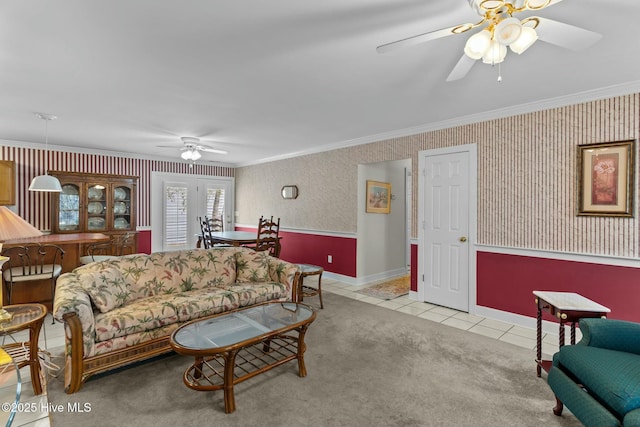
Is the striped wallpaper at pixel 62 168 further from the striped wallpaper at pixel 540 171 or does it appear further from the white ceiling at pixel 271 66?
the striped wallpaper at pixel 540 171

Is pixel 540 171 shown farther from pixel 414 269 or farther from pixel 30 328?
pixel 30 328

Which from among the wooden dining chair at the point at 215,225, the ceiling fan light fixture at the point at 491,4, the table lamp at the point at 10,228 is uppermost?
the ceiling fan light fixture at the point at 491,4

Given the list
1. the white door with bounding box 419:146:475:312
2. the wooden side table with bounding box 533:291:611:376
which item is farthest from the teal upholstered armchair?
the white door with bounding box 419:146:475:312

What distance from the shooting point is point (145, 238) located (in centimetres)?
666

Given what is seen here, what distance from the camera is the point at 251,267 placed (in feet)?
12.1

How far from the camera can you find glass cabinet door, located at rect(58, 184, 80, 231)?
5368 millimetres

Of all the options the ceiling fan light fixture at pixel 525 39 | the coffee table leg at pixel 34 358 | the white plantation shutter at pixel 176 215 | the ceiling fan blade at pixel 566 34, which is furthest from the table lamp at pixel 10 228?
the white plantation shutter at pixel 176 215

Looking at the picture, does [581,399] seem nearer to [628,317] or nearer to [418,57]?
[628,317]

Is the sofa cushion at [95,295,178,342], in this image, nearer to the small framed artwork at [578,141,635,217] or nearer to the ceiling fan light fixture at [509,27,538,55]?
the ceiling fan light fixture at [509,27,538,55]

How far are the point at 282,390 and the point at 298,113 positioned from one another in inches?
115

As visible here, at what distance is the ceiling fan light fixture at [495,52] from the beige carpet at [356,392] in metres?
2.13

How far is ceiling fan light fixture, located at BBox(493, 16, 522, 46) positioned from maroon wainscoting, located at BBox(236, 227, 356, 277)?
156 inches

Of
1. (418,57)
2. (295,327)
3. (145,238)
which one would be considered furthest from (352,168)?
(145,238)

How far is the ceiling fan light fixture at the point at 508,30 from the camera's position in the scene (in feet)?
4.81
